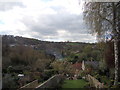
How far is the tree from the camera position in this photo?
33.4 feet

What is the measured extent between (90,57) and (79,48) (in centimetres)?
384

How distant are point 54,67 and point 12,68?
Answer: 14.6 m

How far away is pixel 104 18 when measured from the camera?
33.6ft

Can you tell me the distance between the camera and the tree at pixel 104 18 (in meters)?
10.2

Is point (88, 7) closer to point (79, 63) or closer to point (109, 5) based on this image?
point (109, 5)

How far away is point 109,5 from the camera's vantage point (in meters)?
→ 10.2

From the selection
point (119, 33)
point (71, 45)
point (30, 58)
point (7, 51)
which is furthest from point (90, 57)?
point (119, 33)

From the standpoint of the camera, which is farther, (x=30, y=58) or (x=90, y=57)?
(x=90, y=57)

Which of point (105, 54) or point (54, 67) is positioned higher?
point (105, 54)

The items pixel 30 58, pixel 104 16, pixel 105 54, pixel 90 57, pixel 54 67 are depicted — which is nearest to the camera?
pixel 104 16

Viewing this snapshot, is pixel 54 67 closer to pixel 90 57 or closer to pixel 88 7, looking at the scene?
pixel 90 57

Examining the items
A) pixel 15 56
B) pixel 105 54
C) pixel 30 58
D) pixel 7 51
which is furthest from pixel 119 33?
pixel 30 58

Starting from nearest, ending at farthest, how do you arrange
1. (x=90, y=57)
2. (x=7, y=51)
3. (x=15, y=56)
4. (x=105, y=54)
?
(x=105, y=54) → (x=7, y=51) → (x=15, y=56) → (x=90, y=57)

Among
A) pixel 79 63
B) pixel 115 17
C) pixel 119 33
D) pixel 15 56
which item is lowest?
pixel 79 63
